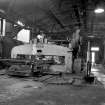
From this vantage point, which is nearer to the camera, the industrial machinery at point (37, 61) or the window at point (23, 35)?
the industrial machinery at point (37, 61)

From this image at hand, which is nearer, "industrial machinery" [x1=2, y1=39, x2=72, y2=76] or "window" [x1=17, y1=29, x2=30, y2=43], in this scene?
"industrial machinery" [x1=2, y1=39, x2=72, y2=76]

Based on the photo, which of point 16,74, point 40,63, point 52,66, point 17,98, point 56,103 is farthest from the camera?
point 52,66

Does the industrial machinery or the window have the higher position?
the window

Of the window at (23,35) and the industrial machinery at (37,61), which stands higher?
the window at (23,35)

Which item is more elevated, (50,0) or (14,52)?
(50,0)

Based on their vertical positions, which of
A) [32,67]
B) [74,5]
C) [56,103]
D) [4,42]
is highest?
[74,5]

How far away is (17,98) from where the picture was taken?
6.81 ft

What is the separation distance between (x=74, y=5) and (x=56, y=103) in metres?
→ 3.81

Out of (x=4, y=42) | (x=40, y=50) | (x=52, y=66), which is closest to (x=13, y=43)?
(x=4, y=42)

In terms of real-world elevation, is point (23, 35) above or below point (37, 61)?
above

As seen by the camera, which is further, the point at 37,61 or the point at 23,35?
the point at 23,35

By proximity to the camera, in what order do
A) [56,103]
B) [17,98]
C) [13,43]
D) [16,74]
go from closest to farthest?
[56,103]
[17,98]
[16,74]
[13,43]

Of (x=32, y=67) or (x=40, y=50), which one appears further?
(x=40, y=50)

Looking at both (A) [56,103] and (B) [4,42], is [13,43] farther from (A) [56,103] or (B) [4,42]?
(A) [56,103]
